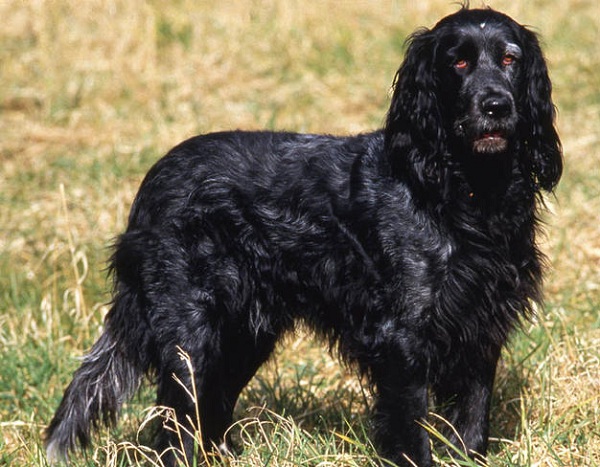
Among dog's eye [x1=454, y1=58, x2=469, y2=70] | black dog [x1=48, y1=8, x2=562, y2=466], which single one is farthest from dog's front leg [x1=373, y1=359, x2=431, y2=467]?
dog's eye [x1=454, y1=58, x2=469, y2=70]

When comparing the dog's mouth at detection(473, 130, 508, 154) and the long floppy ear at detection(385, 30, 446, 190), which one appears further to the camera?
the long floppy ear at detection(385, 30, 446, 190)

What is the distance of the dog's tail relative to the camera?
455cm

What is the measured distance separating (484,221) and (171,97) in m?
6.06

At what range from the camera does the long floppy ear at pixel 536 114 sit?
4.16 metres

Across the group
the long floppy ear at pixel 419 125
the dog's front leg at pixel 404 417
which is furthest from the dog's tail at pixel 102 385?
the long floppy ear at pixel 419 125

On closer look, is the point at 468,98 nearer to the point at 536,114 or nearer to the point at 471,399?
the point at 536,114

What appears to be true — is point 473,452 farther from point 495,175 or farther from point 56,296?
point 56,296

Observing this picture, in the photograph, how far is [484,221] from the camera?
412 cm

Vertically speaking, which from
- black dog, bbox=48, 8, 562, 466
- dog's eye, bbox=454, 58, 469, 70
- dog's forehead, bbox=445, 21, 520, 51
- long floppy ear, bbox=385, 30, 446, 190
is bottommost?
black dog, bbox=48, 8, 562, 466

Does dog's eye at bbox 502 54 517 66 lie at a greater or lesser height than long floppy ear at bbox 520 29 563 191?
greater

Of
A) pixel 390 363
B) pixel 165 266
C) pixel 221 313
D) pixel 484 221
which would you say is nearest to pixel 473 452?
pixel 390 363

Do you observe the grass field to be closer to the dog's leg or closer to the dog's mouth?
the dog's leg

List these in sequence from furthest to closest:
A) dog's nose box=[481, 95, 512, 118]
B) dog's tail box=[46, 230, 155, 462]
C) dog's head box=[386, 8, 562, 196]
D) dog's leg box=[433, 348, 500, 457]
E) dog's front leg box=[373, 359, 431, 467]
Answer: dog's tail box=[46, 230, 155, 462]
dog's leg box=[433, 348, 500, 457]
dog's front leg box=[373, 359, 431, 467]
dog's head box=[386, 8, 562, 196]
dog's nose box=[481, 95, 512, 118]

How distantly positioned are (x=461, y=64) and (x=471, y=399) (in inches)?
54.6
